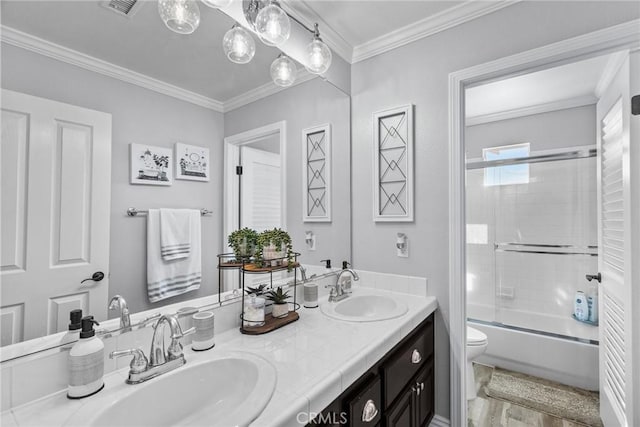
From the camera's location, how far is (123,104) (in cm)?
93

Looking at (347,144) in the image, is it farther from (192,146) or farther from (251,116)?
(192,146)

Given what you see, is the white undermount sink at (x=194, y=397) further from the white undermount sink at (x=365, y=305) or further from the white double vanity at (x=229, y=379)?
the white undermount sink at (x=365, y=305)

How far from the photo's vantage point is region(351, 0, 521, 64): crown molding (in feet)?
5.03

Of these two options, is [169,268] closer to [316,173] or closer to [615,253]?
[316,173]

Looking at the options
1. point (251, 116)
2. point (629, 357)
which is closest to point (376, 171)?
point (251, 116)

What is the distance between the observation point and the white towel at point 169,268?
0.99 meters

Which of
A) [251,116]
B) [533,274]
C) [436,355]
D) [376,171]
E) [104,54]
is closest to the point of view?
[104,54]

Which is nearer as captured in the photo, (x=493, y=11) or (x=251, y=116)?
(x=251, y=116)

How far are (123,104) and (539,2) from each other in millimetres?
1820

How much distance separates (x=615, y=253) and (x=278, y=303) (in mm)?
1778

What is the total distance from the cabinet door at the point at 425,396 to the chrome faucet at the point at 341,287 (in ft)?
1.77

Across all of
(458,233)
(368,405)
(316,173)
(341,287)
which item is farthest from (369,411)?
(316,173)

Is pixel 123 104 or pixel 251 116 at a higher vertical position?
pixel 251 116

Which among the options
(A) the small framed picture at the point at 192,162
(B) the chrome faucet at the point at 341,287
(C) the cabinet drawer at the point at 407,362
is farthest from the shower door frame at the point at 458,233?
(A) the small framed picture at the point at 192,162
